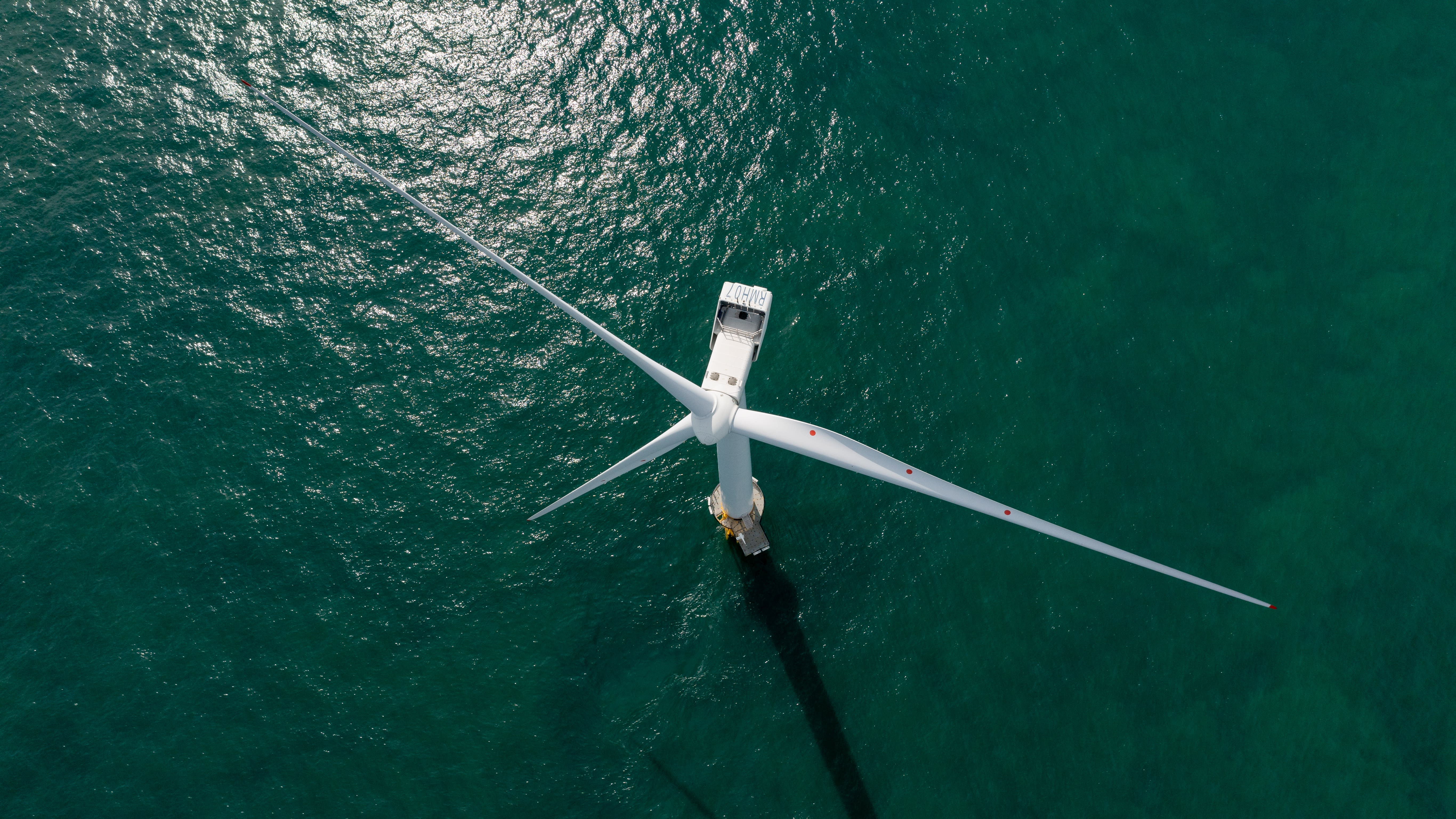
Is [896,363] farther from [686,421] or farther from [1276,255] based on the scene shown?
[1276,255]

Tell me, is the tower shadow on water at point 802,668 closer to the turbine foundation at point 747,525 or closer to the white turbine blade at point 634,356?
the turbine foundation at point 747,525

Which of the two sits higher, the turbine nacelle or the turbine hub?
the turbine nacelle

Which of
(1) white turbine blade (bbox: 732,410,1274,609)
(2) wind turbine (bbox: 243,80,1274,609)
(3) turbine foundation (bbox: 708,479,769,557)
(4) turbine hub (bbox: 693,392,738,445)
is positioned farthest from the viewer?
(3) turbine foundation (bbox: 708,479,769,557)

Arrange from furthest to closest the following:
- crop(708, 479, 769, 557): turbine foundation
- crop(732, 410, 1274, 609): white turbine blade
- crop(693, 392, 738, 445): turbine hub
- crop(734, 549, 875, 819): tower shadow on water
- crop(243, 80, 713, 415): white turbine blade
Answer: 1. crop(708, 479, 769, 557): turbine foundation
2. crop(734, 549, 875, 819): tower shadow on water
3. crop(693, 392, 738, 445): turbine hub
4. crop(732, 410, 1274, 609): white turbine blade
5. crop(243, 80, 713, 415): white turbine blade

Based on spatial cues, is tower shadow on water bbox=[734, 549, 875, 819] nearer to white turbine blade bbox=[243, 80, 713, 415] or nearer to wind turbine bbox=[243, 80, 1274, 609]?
wind turbine bbox=[243, 80, 1274, 609]

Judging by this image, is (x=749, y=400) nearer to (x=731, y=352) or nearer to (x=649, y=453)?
(x=731, y=352)

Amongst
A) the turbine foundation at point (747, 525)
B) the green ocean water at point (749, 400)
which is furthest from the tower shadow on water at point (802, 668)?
the turbine foundation at point (747, 525)

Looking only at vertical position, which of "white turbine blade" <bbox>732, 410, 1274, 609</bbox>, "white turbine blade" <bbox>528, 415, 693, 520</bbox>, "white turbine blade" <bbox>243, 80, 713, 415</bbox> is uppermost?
"white turbine blade" <bbox>243, 80, 713, 415</bbox>

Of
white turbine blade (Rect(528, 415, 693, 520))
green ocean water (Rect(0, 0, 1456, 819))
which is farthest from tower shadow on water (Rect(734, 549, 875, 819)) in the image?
white turbine blade (Rect(528, 415, 693, 520))
